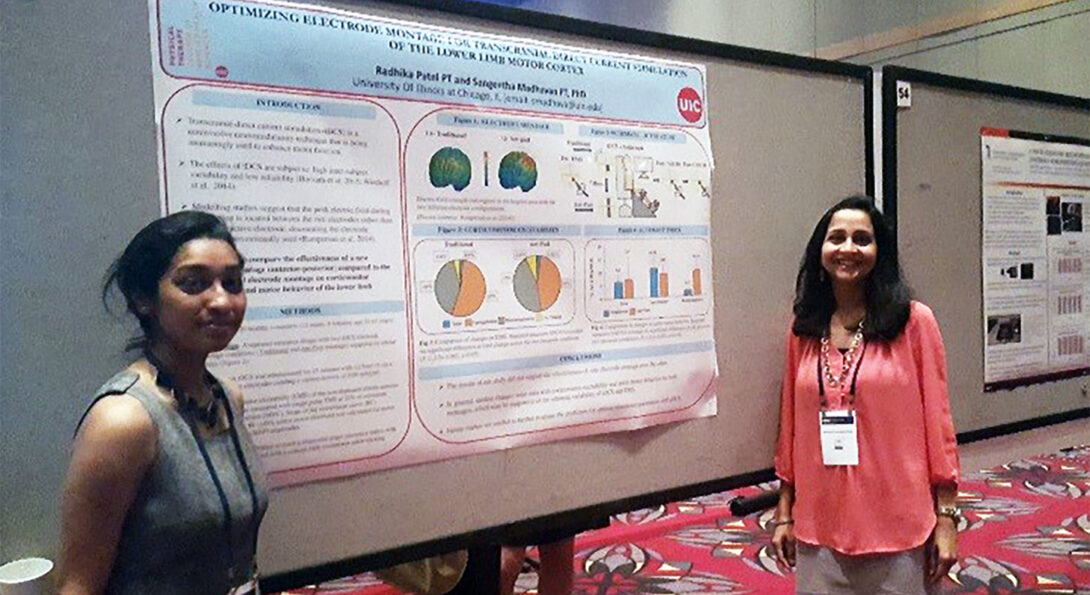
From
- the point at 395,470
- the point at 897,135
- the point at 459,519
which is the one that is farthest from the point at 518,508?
the point at 897,135

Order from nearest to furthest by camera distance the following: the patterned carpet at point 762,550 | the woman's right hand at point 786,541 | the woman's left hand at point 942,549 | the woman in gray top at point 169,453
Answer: the woman in gray top at point 169,453 → the woman's left hand at point 942,549 → the woman's right hand at point 786,541 → the patterned carpet at point 762,550

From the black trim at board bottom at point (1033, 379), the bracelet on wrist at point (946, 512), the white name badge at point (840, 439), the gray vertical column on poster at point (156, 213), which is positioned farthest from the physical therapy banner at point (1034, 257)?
the white name badge at point (840, 439)

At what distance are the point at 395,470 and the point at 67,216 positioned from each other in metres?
0.57

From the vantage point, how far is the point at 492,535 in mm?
1394

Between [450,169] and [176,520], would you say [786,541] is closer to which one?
[450,169]

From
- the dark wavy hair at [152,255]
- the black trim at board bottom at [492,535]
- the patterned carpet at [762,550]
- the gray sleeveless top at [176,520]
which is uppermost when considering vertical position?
the dark wavy hair at [152,255]

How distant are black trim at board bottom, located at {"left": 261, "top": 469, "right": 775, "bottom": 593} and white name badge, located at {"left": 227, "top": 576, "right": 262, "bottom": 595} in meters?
0.18

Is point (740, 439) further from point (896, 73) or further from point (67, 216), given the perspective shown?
point (67, 216)

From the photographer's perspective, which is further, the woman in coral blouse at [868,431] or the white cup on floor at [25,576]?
the woman in coral blouse at [868,431]

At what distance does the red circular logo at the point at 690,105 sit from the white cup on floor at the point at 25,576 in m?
1.23

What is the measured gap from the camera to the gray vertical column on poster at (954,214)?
192 cm

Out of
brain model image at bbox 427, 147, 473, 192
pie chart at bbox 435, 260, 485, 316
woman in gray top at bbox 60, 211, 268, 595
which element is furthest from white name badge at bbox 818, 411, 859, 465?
woman in gray top at bbox 60, 211, 268, 595

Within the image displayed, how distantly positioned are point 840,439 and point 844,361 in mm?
151

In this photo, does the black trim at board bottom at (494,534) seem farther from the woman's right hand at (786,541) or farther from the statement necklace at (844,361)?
the statement necklace at (844,361)
